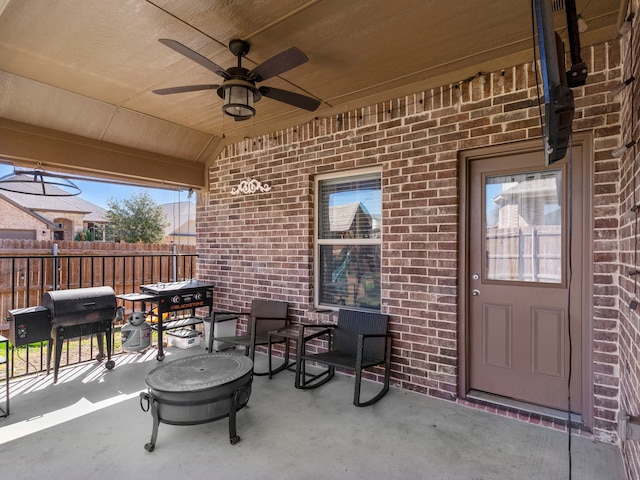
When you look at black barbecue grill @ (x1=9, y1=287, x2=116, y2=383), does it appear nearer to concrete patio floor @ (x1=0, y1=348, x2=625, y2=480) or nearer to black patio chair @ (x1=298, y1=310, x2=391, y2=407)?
concrete patio floor @ (x1=0, y1=348, x2=625, y2=480)

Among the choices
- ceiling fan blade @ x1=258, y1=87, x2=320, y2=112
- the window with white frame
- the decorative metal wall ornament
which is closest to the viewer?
ceiling fan blade @ x1=258, y1=87, x2=320, y2=112

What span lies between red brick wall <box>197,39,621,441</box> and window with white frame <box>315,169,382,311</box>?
14 cm

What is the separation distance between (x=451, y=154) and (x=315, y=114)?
159cm

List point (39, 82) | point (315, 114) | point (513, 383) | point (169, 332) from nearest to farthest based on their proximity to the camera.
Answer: point (513, 383) < point (39, 82) < point (315, 114) < point (169, 332)

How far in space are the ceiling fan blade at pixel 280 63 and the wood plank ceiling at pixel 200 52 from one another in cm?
31

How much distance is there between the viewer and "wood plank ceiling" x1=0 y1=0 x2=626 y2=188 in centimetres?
220

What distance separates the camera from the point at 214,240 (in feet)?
16.1

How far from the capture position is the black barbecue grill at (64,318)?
3119mm

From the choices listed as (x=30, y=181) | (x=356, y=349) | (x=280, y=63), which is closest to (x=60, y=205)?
(x=30, y=181)

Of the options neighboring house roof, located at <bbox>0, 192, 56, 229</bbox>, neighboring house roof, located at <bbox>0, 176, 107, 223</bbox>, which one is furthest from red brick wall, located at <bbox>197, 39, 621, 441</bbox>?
neighboring house roof, located at <bbox>0, 192, 56, 229</bbox>

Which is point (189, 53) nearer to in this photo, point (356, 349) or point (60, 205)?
point (356, 349)

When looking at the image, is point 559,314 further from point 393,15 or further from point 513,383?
point 393,15

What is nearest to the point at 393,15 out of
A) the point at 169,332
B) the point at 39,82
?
the point at 39,82

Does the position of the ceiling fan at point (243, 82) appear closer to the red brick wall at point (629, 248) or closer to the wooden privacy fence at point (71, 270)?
the red brick wall at point (629, 248)
